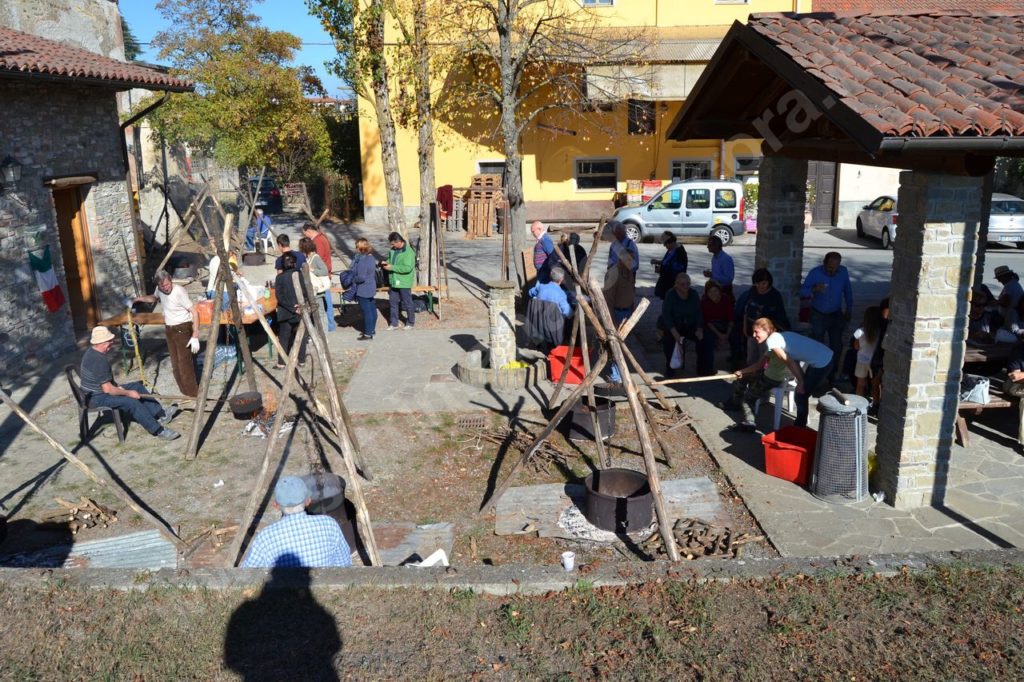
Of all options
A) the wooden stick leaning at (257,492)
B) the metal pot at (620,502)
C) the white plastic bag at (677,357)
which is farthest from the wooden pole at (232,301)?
the white plastic bag at (677,357)

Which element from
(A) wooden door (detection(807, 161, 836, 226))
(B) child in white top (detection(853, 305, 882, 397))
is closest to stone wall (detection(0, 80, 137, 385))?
(B) child in white top (detection(853, 305, 882, 397))

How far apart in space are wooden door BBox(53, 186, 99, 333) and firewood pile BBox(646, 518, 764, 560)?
10.9 metres

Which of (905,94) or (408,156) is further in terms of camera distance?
(408,156)

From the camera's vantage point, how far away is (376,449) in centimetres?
887

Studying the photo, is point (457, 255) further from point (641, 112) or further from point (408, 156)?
point (641, 112)

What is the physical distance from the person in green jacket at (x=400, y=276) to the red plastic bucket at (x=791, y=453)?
6.40 metres

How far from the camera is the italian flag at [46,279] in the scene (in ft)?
38.8

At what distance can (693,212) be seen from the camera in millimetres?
21859

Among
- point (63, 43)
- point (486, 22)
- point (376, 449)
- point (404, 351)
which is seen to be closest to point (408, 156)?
point (486, 22)

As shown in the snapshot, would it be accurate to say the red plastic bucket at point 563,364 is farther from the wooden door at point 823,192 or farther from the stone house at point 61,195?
the wooden door at point 823,192

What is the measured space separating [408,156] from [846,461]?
1940cm

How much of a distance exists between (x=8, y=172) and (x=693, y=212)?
15.4m

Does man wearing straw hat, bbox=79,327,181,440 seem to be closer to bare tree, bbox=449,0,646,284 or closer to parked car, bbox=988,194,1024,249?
bare tree, bbox=449,0,646,284

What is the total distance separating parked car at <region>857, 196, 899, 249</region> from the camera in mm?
20547
